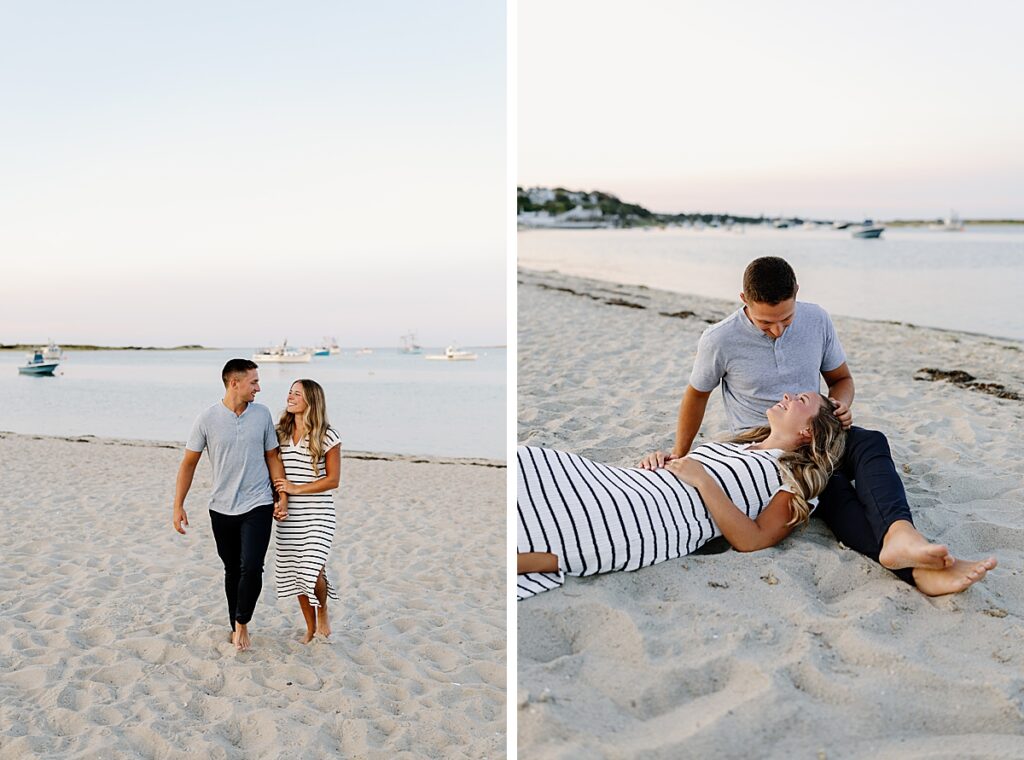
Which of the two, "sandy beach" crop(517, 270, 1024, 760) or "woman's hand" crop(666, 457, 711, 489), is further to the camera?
"woman's hand" crop(666, 457, 711, 489)

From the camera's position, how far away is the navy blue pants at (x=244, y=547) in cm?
344

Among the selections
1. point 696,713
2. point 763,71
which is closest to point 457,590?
point 696,713

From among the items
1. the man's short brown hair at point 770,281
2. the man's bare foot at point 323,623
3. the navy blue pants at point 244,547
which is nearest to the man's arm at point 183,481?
the navy blue pants at point 244,547

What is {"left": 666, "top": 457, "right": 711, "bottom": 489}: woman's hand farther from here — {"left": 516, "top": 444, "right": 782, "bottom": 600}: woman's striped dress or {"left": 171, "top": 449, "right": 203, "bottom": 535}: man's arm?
{"left": 171, "top": 449, "right": 203, "bottom": 535}: man's arm

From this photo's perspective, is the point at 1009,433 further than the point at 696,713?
Yes

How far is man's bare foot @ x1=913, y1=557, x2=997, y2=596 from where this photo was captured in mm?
2137

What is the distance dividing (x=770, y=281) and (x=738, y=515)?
80 cm

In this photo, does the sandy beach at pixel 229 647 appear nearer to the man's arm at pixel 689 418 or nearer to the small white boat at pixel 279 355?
the man's arm at pixel 689 418

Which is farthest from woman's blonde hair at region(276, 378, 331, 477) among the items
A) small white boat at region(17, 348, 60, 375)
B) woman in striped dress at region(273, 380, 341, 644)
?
small white boat at region(17, 348, 60, 375)

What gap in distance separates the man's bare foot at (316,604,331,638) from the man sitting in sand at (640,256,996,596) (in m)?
1.70

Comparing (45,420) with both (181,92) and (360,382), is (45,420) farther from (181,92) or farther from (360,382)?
(181,92)

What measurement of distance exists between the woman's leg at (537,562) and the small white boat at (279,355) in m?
28.1

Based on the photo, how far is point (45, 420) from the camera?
58.6ft

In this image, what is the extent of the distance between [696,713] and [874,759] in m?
0.31
